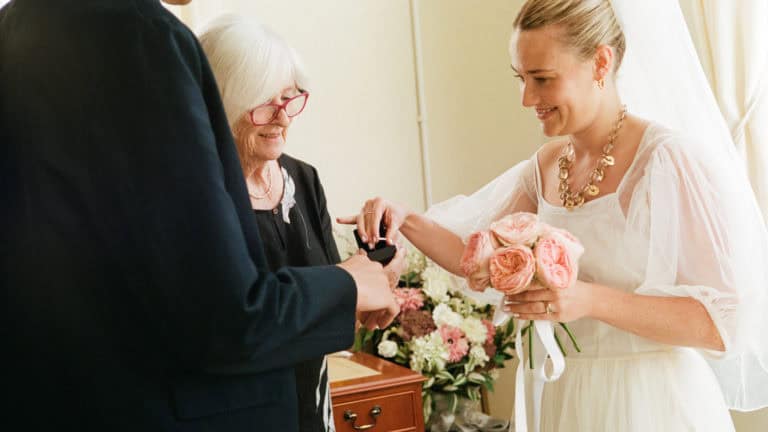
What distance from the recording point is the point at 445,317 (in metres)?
3.35

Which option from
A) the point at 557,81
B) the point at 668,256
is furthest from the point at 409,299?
the point at 668,256

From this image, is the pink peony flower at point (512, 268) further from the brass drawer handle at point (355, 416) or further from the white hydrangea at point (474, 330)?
the white hydrangea at point (474, 330)

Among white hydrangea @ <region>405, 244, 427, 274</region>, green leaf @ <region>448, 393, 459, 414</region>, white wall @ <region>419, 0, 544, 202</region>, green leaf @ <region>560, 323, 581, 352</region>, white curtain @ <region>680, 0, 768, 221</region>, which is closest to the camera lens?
green leaf @ <region>560, 323, 581, 352</region>

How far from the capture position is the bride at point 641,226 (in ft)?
6.24

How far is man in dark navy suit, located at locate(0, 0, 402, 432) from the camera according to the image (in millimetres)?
1181

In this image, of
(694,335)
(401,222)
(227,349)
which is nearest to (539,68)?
(401,222)

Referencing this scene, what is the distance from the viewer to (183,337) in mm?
1206

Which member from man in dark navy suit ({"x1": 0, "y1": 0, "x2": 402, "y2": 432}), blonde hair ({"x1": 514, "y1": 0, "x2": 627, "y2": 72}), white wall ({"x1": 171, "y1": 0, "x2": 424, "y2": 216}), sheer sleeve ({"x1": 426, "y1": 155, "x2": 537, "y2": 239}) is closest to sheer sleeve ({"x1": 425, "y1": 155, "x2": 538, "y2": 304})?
sheer sleeve ({"x1": 426, "y1": 155, "x2": 537, "y2": 239})

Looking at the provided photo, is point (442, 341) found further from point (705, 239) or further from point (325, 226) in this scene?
point (705, 239)

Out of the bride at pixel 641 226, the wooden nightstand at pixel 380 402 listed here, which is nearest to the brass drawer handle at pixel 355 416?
the wooden nightstand at pixel 380 402

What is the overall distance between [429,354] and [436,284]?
0.31m

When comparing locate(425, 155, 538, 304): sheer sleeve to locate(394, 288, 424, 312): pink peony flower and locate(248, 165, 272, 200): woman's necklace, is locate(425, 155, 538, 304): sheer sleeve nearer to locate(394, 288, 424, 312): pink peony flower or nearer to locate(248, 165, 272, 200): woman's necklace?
locate(248, 165, 272, 200): woman's necklace

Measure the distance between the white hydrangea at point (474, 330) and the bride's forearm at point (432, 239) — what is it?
3.24ft

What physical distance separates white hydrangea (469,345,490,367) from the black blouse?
1.37 metres
